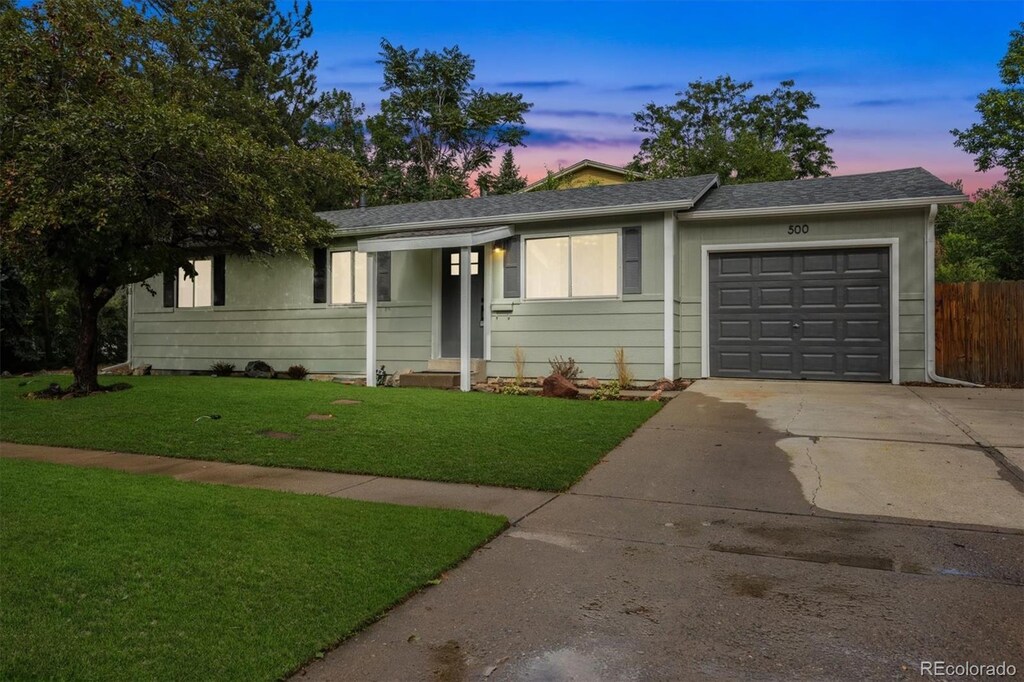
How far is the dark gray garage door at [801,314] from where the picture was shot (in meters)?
11.3

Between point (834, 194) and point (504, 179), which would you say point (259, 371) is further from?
point (504, 179)

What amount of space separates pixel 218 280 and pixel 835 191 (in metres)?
13.3

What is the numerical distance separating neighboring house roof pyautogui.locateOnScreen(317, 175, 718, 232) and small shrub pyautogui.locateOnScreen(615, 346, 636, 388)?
8.17ft

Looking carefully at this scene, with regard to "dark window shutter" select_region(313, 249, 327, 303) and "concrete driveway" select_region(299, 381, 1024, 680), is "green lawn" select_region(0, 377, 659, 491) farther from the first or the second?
"dark window shutter" select_region(313, 249, 327, 303)

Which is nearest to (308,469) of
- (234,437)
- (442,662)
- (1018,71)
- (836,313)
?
(234,437)

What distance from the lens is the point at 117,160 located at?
8320mm

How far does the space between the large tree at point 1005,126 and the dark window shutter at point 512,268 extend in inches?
604

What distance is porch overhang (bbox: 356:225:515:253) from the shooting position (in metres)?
12.1

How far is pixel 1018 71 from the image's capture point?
60.2 feet

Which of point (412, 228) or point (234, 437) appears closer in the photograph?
point (234, 437)

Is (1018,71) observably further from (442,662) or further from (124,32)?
(442,662)

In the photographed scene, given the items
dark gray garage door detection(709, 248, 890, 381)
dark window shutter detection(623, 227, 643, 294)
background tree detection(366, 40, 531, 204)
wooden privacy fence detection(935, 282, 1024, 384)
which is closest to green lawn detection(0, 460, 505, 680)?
dark window shutter detection(623, 227, 643, 294)

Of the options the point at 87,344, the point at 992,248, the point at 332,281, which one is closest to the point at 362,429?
the point at 87,344

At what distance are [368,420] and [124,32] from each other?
21.5 ft
